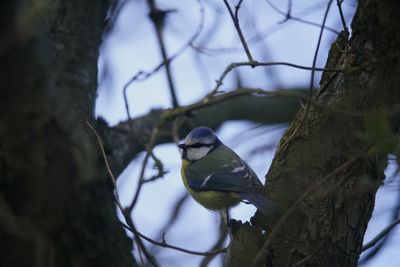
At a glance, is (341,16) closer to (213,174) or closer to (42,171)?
(42,171)

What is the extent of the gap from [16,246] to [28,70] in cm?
42

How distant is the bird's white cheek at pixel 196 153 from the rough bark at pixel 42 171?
248 centimetres

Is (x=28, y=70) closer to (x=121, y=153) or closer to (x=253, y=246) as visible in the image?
(x=253, y=246)

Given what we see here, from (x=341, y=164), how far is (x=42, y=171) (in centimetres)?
130

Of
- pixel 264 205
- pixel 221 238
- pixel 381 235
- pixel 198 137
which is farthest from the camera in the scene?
pixel 198 137

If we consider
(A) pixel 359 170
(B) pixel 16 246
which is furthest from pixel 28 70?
(A) pixel 359 170

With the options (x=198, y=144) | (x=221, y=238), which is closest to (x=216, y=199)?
(x=221, y=238)

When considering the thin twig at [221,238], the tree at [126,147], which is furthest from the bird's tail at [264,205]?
the thin twig at [221,238]

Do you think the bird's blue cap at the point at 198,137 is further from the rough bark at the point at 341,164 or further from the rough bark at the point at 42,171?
Answer: the rough bark at the point at 42,171

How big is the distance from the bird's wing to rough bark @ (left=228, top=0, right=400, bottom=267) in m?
0.80

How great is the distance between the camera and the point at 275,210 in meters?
2.26

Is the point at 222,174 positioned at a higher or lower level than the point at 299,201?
higher

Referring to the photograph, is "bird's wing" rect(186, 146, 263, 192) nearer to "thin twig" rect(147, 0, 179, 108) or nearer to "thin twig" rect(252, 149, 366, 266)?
"thin twig" rect(147, 0, 179, 108)

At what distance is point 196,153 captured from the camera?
3.98m
